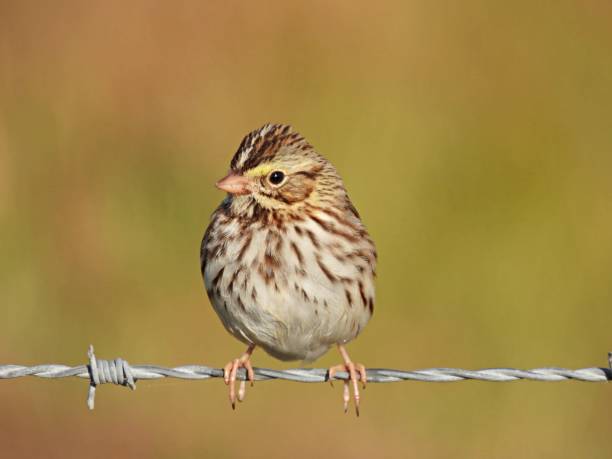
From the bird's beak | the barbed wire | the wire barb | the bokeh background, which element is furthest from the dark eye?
the bokeh background

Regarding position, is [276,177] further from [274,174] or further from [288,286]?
[288,286]

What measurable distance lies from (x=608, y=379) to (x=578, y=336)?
138 inches

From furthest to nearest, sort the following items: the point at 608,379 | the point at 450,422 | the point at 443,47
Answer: the point at 443,47 → the point at 450,422 → the point at 608,379

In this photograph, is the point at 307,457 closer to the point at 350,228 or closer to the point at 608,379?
the point at 350,228

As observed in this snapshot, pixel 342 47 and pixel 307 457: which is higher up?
pixel 342 47

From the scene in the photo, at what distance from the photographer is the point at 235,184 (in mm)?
5375

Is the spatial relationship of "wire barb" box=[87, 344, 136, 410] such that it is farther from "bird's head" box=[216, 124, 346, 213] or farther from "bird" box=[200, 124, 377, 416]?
"bird's head" box=[216, 124, 346, 213]

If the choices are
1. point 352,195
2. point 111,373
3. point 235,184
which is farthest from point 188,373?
point 352,195

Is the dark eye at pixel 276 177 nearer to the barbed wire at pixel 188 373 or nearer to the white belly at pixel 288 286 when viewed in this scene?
the white belly at pixel 288 286

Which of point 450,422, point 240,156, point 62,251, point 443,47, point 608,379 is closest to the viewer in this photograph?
point 608,379

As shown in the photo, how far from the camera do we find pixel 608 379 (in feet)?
15.4

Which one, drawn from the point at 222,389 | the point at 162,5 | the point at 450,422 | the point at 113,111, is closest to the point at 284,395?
the point at 222,389

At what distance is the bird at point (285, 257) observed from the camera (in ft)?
17.4

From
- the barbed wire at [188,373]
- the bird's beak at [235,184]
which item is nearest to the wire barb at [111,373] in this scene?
the barbed wire at [188,373]
